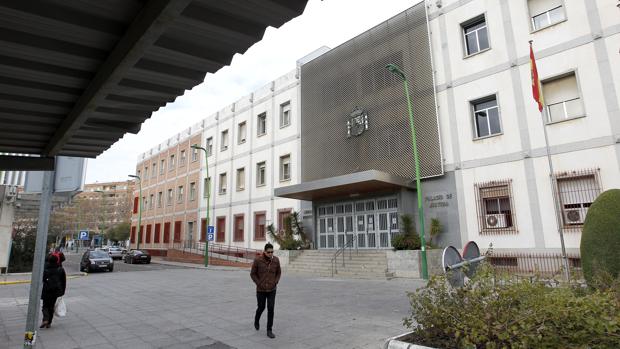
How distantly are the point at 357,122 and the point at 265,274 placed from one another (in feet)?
54.1

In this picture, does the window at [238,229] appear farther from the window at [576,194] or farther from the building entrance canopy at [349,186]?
the window at [576,194]

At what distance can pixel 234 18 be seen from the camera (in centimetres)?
271

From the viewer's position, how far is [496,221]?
53.6 feet

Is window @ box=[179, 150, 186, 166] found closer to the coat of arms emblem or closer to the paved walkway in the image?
the coat of arms emblem

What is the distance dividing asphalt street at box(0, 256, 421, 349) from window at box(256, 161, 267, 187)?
640 inches

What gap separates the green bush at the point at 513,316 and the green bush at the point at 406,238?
12.3m

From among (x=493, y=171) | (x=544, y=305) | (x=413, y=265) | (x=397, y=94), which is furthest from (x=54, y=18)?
(x=397, y=94)

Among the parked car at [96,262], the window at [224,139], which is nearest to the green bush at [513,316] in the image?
the parked car at [96,262]

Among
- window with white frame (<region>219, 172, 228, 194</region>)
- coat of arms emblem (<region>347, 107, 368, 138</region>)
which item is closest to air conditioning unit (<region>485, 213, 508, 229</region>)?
coat of arms emblem (<region>347, 107, 368, 138</region>)

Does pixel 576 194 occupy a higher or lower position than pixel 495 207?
higher

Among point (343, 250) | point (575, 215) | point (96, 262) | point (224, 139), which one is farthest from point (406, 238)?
point (224, 139)

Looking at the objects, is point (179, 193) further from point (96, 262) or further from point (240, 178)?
point (96, 262)

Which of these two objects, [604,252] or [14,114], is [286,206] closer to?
[604,252]

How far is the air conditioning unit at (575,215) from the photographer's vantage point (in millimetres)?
14141
